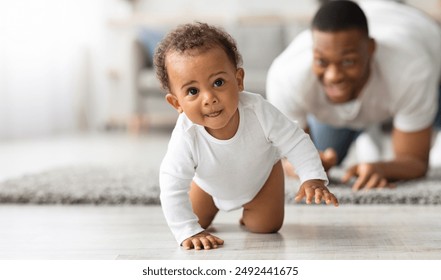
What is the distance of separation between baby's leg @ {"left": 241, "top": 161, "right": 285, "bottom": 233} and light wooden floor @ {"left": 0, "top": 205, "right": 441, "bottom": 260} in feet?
0.07

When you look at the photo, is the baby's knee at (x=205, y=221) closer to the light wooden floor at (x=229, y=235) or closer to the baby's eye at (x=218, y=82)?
the light wooden floor at (x=229, y=235)

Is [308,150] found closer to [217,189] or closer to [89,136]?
[217,189]

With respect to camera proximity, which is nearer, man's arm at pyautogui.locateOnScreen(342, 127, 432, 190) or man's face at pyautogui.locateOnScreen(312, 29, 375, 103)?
man's face at pyautogui.locateOnScreen(312, 29, 375, 103)

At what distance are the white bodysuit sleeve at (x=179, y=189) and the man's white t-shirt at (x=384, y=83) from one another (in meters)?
0.71

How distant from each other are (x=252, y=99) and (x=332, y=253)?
0.29 m

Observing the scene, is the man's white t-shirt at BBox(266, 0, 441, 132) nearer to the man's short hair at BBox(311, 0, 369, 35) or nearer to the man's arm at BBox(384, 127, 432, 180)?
the man's arm at BBox(384, 127, 432, 180)

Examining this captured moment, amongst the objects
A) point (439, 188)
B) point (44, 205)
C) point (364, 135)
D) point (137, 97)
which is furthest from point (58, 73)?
point (439, 188)

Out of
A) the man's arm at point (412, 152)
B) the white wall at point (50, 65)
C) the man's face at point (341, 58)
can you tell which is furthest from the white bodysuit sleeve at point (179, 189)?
the white wall at point (50, 65)

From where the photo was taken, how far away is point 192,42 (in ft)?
3.41

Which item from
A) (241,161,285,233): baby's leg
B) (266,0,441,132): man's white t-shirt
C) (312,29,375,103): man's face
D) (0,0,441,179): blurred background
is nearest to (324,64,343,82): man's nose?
(312,29,375,103): man's face

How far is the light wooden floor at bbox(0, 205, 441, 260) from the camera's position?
1.07 meters

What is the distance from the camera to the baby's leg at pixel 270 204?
1.23 m

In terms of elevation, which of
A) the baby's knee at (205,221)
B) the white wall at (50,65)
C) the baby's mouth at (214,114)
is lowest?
the white wall at (50,65)

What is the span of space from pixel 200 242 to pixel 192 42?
33 centimetres
